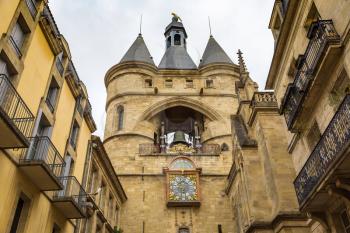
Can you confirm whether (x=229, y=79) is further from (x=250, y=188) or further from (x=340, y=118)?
(x=340, y=118)

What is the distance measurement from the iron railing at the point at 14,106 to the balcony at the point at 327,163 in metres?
6.33

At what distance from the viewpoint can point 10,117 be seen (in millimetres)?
8055

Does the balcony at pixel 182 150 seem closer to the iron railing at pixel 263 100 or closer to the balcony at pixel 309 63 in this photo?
the iron railing at pixel 263 100

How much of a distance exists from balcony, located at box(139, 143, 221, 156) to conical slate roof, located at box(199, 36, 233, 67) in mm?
Answer: 8684

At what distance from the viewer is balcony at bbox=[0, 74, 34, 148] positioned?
7113 mm

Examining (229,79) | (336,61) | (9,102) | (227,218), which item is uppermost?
(229,79)

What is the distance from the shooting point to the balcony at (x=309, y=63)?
25.5 feet

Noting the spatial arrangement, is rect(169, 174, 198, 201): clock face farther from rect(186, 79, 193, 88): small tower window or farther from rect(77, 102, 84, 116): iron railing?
rect(77, 102, 84, 116): iron railing

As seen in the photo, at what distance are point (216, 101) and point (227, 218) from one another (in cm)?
985

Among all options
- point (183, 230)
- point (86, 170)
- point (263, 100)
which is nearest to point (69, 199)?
point (86, 170)

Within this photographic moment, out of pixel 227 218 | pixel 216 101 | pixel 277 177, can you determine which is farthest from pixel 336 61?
pixel 216 101

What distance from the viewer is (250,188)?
1536cm

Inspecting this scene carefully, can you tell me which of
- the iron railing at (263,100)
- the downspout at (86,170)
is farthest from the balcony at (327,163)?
the downspout at (86,170)

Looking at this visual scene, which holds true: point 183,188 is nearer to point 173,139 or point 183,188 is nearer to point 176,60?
point 173,139
